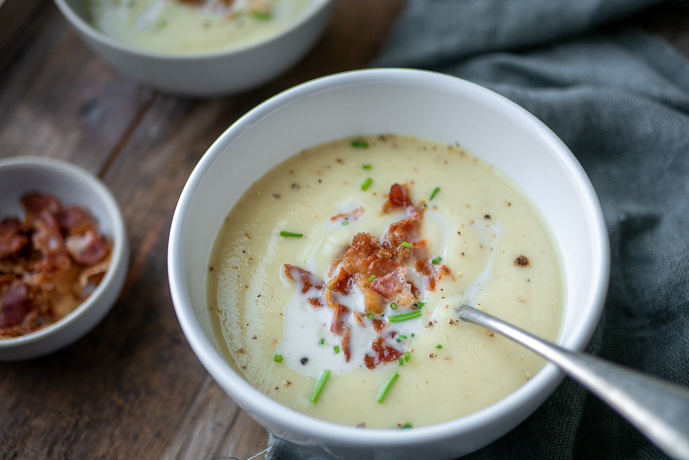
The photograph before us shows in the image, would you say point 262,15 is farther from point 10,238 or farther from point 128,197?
point 10,238

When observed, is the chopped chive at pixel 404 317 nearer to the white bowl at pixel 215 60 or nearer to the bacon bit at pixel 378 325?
the bacon bit at pixel 378 325

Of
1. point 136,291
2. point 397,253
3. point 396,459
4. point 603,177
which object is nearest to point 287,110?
point 397,253

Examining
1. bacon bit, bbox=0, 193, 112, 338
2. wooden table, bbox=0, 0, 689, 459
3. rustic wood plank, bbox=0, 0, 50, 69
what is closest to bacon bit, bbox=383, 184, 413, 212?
wooden table, bbox=0, 0, 689, 459

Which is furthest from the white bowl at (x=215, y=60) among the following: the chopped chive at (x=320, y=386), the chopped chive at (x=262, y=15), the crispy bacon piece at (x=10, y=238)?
the chopped chive at (x=320, y=386)

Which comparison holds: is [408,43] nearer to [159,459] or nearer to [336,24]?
[336,24]

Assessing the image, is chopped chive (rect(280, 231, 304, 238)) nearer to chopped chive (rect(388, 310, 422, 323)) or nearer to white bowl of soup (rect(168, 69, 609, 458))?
white bowl of soup (rect(168, 69, 609, 458))

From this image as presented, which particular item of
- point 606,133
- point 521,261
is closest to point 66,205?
point 521,261
